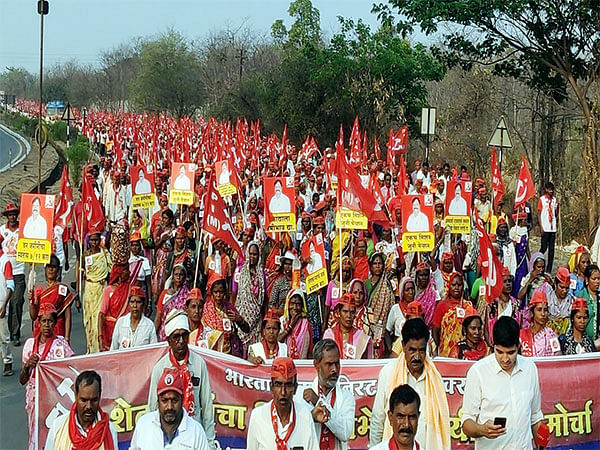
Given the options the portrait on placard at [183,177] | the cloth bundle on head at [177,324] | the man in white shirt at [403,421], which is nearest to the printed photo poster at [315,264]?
the portrait on placard at [183,177]

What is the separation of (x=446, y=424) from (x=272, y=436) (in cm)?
106

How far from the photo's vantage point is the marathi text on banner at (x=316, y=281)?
31.2 feet

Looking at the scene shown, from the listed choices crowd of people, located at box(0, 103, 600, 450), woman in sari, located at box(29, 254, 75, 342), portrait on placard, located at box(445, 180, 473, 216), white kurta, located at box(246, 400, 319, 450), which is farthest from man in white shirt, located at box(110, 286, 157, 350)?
portrait on placard, located at box(445, 180, 473, 216)

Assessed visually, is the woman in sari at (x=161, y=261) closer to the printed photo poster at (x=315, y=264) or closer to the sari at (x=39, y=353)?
the printed photo poster at (x=315, y=264)

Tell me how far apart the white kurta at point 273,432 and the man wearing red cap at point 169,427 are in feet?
0.85

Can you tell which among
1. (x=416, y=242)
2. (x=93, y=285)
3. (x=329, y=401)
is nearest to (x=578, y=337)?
(x=329, y=401)

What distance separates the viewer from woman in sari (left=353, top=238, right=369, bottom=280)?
33.8ft

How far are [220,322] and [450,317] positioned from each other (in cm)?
212

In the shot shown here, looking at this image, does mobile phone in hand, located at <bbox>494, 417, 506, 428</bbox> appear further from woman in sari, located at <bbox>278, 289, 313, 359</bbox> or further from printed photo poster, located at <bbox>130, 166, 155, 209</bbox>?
printed photo poster, located at <bbox>130, 166, 155, 209</bbox>

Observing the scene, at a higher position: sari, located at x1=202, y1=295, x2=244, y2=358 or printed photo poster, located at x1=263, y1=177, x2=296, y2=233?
printed photo poster, located at x1=263, y1=177, x2=296, y2=233

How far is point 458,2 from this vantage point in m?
18.7

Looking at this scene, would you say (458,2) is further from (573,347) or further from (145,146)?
(573,347)

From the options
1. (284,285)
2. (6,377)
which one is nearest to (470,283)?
(284,285)

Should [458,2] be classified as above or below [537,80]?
above
